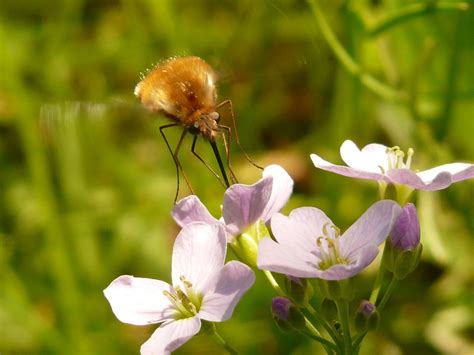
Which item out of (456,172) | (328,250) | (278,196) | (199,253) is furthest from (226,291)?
(456,172)

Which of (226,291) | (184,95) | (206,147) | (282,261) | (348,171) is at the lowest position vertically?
(206,147)

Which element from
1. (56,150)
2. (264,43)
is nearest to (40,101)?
(56,150)

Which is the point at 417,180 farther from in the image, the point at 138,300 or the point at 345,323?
the point at 138,300

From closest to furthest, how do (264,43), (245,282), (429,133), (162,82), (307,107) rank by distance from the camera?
(245,282) < (162,82) < (429,133) < (264,43) < (307,107)

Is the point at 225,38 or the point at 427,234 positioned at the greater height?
the point at 225,38

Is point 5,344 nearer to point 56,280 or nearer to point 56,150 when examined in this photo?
point 56,280

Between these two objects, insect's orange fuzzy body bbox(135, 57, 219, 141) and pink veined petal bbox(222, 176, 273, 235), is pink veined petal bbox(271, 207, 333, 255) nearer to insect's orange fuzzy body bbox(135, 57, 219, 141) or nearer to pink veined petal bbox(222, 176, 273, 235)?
pink veined petal bbox(222, 176, 273, 235)
